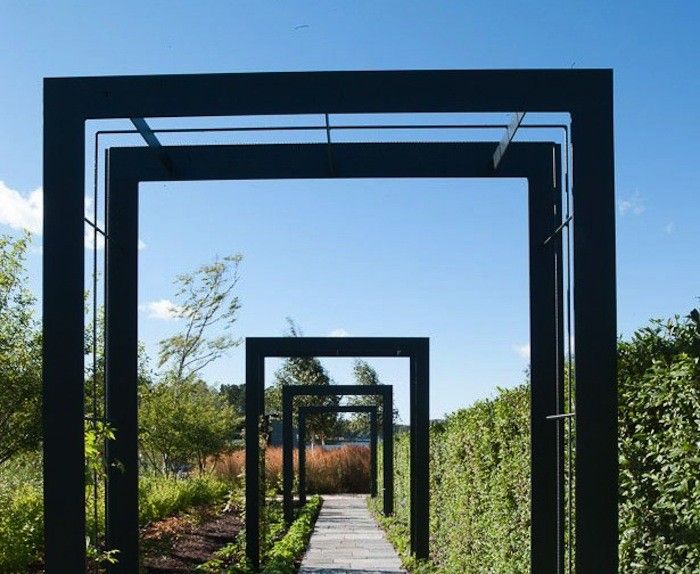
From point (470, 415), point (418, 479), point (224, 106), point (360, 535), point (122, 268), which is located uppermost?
point (224, 106)

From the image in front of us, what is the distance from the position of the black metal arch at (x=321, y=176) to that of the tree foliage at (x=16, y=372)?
7281 millimetres

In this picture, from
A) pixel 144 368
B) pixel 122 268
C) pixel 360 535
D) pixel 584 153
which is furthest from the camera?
pixel 144 368

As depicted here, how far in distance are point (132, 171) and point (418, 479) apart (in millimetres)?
7693

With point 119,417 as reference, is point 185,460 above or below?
below

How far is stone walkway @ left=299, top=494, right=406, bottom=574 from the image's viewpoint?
14.0 metres

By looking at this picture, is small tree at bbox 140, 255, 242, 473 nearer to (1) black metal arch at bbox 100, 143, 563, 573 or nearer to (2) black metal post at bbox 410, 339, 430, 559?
(2) black metal post at bbox 410, 339, 430, 559

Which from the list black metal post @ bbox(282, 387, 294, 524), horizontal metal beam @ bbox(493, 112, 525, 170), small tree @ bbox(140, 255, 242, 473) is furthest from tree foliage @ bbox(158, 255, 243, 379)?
horizontal metal beam @ bbox(493, 112, 525, 170)

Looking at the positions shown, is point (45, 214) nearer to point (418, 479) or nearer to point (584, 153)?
point (584, 153)

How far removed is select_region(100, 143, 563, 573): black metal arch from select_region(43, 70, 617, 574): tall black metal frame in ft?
4.07

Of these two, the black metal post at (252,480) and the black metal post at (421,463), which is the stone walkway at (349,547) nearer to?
the black metal post at (421,463)

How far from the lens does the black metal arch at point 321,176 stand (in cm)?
666

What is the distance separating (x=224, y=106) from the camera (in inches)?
210

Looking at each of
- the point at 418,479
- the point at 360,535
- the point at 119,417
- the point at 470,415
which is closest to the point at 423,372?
the point at 418,479

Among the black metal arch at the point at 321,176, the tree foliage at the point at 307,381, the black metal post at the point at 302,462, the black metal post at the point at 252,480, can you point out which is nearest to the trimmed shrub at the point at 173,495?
the black metal post at the point at 302,462
